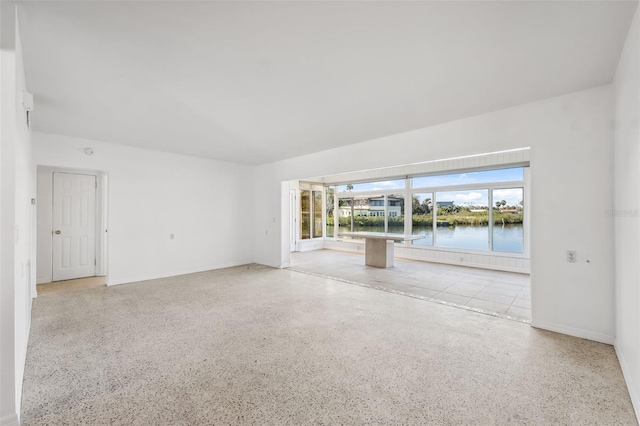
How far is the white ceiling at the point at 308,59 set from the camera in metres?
1.90

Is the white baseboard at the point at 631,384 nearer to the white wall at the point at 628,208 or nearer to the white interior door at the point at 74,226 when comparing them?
the white wall at the point at 628,208

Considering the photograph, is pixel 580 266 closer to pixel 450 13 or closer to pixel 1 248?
pixel 450 13

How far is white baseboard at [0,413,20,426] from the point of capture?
170 centimetres

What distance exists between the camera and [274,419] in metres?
1.80

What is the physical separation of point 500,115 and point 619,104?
1055 millimetres

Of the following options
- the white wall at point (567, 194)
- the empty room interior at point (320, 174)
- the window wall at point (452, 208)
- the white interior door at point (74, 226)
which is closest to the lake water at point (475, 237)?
the window wall at point (452, 208)

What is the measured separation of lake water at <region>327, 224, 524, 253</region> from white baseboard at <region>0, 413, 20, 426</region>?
295 inches

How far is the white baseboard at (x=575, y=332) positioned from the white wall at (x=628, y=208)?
6.1 inches

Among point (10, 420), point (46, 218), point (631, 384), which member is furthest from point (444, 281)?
point (46, 218)

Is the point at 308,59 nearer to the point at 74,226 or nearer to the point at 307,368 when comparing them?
the point at 307,368

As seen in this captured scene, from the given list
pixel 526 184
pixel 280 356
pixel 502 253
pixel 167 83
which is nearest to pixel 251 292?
pixel 280 356

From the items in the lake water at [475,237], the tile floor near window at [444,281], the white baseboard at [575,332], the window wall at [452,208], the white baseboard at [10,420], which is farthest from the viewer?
the window wall at [452,208]

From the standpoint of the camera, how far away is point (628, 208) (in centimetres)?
229

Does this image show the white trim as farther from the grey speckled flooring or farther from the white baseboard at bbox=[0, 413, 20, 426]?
the white baseboard at bbox=[0, 413, 20, 426]
